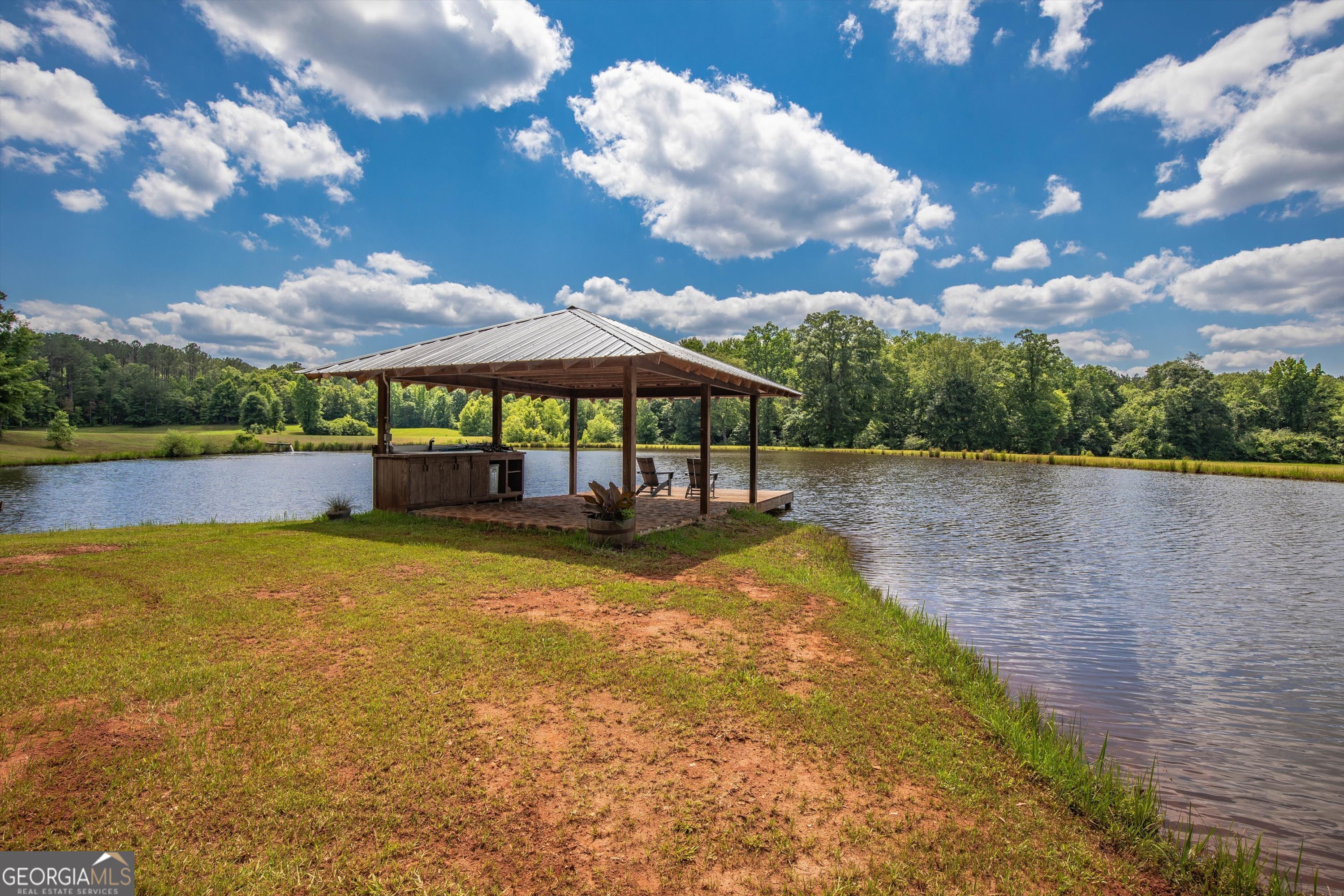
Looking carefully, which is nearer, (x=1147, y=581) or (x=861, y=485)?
(x=1147, y=581)

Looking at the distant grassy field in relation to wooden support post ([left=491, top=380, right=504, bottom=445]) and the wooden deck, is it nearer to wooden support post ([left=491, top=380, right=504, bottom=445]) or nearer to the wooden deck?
wooden support post ([left=491, top=380, right=504, bottom=445])

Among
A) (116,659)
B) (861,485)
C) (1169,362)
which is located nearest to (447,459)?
(116,659)

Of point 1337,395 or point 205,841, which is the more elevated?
point 1337,395

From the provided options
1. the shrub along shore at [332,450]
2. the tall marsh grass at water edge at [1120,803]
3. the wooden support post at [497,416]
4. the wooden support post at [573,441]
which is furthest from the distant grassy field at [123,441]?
the tall marsh grass at water edge at [1120,803]

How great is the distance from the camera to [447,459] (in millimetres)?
11289

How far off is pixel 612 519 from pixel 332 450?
46.4 metres

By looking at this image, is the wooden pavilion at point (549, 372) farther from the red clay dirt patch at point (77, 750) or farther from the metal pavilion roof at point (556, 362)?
the red clay dirt patch at point (77, 750)

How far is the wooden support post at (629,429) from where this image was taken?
8.46m

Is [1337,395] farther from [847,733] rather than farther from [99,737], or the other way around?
[99,737]

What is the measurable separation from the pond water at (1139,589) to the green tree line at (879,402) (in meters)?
16.7

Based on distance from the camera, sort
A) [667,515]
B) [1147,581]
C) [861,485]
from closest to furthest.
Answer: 1. [1147,581]
2. [667,515]
3. [861,485]

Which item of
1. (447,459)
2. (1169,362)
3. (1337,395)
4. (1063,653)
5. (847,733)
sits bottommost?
(1063,653)

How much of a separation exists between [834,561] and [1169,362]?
56.8m

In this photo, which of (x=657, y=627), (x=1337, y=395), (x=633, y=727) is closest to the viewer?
(x=633, y=727)
